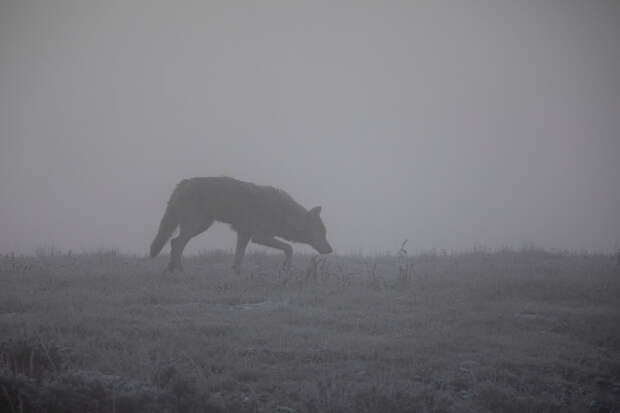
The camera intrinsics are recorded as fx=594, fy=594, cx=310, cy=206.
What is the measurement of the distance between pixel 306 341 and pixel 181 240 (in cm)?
755

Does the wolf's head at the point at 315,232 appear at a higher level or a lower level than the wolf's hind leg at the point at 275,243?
higher

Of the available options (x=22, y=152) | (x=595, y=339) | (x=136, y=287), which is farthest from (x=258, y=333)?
(x=22, y=152)

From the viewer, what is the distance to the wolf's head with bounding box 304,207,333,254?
60.6 ft

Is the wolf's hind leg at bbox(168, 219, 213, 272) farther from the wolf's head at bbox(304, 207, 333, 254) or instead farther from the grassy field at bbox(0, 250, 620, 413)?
the wolf's head at bbox(304, 207, 333, 254)

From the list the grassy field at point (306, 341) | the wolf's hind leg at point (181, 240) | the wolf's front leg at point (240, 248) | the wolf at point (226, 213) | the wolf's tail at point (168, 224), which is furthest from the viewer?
the wolf's tail at point (168, 224)

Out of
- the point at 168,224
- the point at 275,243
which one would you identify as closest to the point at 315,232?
the point at 275,243

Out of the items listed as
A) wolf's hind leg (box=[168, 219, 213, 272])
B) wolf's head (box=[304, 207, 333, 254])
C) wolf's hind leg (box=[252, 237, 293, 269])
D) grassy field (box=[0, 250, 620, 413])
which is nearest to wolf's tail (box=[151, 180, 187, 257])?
wolf's hind leg (box=[168, 219, 213, 272])

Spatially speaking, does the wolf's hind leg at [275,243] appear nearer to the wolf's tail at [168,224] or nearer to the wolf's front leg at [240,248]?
the wolf's front leg at [240,248]

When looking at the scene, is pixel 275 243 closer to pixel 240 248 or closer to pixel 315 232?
pixel 240 248

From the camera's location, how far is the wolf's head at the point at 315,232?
1847 cm

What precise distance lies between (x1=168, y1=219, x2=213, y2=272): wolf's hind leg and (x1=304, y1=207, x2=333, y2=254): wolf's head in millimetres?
3449

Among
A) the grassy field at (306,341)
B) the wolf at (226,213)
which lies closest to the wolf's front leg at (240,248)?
the wolf at (226,213)

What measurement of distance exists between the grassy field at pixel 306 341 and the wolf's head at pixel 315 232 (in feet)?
14.8

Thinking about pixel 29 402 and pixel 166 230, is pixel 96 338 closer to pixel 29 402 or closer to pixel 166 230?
pixel 29 402
